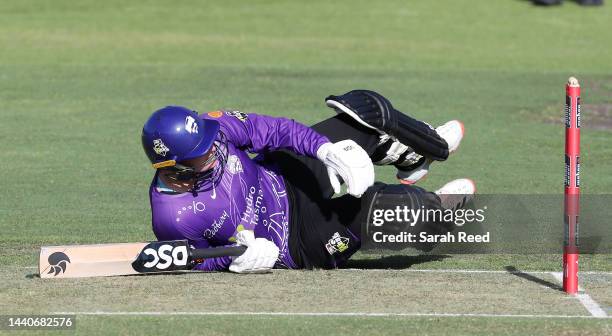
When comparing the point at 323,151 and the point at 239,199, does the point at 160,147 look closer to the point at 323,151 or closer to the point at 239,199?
the point at 239,199

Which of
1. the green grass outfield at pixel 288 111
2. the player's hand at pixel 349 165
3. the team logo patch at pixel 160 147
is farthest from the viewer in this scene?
the player's hand at pixel 349 165

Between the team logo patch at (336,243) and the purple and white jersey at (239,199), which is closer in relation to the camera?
the purple and white jersey at (239,199)

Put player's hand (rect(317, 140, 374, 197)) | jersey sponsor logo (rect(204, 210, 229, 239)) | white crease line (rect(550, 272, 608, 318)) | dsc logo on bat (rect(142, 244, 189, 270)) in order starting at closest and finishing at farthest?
white crease line (rect(550, 272, 608, 318)) → player's hand (rect(317, 140, 374, 197)) → dsc logo on bat (rect(142, 244, 189, 270)) → jersey sponsor logo (rect(204, 210, 229, 239))

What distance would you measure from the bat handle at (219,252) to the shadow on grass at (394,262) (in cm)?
140

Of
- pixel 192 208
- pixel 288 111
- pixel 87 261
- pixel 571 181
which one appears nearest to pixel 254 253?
pixel 192 208

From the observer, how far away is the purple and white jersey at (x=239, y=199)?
879 centimetres

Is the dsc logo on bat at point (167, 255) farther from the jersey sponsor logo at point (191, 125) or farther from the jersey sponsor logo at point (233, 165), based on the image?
the jersey sponsor logo at point (191, 125)

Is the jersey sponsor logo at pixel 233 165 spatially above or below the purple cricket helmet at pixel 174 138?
below

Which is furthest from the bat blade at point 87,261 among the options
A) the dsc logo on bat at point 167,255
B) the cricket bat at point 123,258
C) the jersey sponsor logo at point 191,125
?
the jersey sponsor logo at point 191,125

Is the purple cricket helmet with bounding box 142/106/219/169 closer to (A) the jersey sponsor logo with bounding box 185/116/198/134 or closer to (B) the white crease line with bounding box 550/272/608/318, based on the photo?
(A) the jersey sponsor logo with bounding box 185/116/198/134

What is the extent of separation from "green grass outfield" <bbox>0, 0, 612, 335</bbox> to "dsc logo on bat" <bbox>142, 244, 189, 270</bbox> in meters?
0.15

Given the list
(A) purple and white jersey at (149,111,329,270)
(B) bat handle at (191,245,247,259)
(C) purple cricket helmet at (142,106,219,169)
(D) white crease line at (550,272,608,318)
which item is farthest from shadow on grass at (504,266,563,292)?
(C) purple cricket helmet at (142,106,219,169)

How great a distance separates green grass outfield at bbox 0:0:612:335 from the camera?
26.3ft

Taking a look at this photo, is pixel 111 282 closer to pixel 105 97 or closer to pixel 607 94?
pixel 105 97
